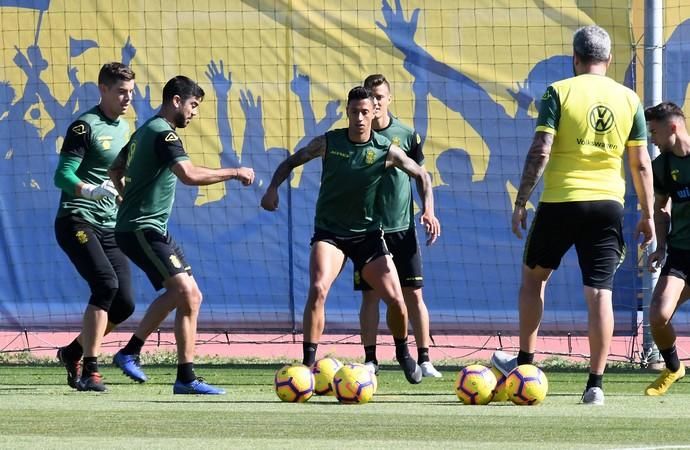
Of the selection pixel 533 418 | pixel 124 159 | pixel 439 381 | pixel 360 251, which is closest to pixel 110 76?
pixel 124 159

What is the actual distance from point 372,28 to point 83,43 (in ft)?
9.16

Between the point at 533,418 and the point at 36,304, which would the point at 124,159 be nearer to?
the point at 533,418

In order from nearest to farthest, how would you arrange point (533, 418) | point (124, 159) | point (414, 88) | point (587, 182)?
point (533, 418) → point (587, 182) → point (124, 159) → point (414, 88)

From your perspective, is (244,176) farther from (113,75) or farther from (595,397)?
(595,397)

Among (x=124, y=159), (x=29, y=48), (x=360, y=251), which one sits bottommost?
(x=360, y=251)

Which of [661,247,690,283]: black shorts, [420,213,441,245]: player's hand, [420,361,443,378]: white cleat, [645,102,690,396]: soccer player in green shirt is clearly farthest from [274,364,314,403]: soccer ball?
[661,247,690,283]: black shorts

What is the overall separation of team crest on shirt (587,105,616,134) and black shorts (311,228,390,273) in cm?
218

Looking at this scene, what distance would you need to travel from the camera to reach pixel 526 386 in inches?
351

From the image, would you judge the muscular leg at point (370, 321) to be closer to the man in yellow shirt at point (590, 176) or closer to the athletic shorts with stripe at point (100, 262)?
the athletic shorts with stripe at point (100, 262)

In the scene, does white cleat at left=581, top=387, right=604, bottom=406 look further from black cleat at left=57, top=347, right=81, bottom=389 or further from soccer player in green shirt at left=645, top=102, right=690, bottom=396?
black cleat at left=57, top=347, right=81, bottom=389

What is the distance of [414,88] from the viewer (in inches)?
564

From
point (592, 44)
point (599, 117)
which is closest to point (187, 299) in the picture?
point (599, 117)

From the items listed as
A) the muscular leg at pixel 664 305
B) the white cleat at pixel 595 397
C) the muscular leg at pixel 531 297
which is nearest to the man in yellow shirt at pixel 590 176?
the white cleat at pixel 595 397

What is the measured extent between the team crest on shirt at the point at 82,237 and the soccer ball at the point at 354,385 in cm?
244
